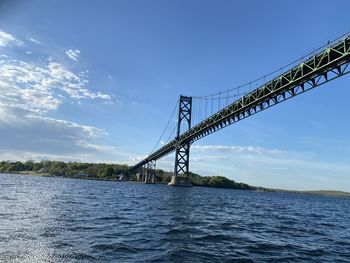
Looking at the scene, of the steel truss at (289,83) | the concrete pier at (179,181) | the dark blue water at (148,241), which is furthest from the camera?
the concrete pier at (179,181)

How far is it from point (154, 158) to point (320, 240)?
4777 inches

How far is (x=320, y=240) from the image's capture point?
20984 millimetres

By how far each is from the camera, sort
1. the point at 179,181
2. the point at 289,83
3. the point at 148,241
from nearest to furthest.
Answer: the point at 148,241
the point at 289,83
the point at 179,181

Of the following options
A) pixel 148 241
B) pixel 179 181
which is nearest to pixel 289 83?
pixel 148 241

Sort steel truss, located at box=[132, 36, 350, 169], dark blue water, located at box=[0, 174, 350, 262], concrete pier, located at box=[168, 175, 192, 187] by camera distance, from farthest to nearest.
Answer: concrete pier, located at box=[168, 175, 192, 187] → steel truss, located at box=[132, 36, 350, 169] → dark blue water, located at box=[0, 174, 350, 262]

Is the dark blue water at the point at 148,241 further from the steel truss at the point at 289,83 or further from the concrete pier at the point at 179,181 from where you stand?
the concrete pier at the point at 179,181

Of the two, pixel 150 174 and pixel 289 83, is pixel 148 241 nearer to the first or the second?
pixel 289 83

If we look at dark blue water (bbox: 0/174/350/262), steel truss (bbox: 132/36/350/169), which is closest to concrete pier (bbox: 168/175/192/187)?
steel truss (bbox: 132/36/350/169)

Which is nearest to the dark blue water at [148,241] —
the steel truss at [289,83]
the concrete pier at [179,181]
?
the steel truss at [289,83]

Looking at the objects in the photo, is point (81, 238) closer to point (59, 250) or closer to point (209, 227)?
point (59, 250)

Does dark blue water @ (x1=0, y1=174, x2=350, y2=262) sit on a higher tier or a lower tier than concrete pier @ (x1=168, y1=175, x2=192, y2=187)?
lower

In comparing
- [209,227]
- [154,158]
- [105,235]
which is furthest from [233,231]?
[154,158]

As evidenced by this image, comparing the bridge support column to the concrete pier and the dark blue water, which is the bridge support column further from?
the dark blue water

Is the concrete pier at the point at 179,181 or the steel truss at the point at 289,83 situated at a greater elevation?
the steel truss at the point at 289,83
